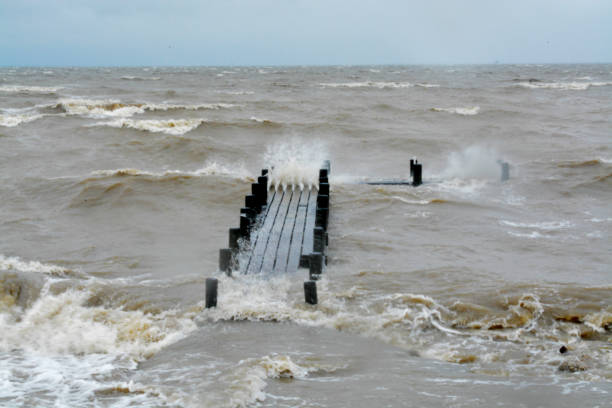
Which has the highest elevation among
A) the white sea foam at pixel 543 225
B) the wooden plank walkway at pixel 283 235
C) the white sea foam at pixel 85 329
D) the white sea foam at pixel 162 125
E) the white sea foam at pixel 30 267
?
the white sea foam at pixel 162 125

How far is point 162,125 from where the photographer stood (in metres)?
26.2

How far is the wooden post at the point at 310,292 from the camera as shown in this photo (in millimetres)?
7191

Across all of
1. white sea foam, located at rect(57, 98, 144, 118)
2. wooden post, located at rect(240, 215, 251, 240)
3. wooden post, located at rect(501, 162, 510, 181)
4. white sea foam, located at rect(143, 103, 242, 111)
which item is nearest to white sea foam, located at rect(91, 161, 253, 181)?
wooden post, located at rect(240, 215, 251, 240)

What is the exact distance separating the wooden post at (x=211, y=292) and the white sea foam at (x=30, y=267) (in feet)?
9.51

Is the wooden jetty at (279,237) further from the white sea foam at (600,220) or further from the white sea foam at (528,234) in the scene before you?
the white sea foam at (600,220)

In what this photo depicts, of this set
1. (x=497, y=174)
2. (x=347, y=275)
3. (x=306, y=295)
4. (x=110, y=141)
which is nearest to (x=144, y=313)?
(x=306, y=295)

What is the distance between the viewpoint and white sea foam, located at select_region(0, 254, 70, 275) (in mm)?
8625

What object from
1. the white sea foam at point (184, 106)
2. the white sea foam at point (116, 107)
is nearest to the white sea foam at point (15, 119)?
the white sea foam at point (116, 107)

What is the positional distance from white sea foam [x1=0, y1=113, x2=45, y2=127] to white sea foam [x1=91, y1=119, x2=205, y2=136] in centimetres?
351

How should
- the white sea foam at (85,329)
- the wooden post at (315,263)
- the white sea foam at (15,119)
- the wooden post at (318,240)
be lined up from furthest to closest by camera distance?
the white sea foam at (15,119) < the wooden post at (318,240) < the wooden post at (315,263) < the white sea foam at (85,329)

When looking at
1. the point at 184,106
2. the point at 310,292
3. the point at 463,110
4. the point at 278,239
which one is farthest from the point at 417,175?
the point at 184,106

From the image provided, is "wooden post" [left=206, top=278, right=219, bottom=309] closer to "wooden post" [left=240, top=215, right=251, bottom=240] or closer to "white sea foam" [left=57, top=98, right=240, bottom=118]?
"wooden post" [left=240, top=215, right=251, bottom=240]

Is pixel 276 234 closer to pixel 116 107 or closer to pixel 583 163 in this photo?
pixel 583 163

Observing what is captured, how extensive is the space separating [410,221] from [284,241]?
380cm
